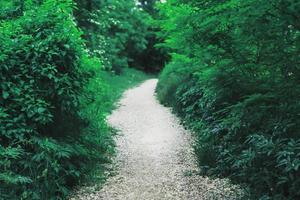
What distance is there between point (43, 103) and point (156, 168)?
2608 mm

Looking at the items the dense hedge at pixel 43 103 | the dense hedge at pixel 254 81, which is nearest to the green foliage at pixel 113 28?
the dense hedge at pixel 43 103

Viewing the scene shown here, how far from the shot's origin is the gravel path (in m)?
6.30

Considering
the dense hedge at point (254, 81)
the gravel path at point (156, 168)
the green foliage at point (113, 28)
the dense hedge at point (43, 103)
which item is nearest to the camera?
the dense hedge at point (254, 81)

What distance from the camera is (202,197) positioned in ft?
20.0

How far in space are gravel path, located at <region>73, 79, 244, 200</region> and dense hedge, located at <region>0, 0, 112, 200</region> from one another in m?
0.73

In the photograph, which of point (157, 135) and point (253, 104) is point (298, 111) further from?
point (157, 135)

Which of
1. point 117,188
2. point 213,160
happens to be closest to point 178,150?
point 213,160

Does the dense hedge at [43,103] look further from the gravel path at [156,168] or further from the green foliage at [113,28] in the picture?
the green foliage at [113,28]

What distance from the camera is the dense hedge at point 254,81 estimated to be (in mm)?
5008

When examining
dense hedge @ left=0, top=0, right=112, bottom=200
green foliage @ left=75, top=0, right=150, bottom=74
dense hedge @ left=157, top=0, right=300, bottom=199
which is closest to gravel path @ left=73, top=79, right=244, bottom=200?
dense hedge @ left=157, top=0, right=300, bottom=199

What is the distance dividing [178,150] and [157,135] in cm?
190

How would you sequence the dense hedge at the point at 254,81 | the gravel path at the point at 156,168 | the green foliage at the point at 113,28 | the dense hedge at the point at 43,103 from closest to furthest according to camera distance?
the dense hedge at the point at 254,81
the dense hedge at the point at 43,103
the gravel path at the point at 156,168
the green foliage at the point at 113,28

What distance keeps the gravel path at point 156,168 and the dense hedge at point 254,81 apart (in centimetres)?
42

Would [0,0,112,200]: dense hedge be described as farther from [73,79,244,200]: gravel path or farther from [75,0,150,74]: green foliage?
[75,0,150,74]: green foliage
